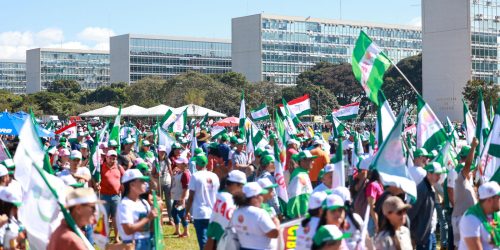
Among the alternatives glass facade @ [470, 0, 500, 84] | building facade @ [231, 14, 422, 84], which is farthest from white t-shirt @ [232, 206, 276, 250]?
building facade @ [231, 14, 422, 84]

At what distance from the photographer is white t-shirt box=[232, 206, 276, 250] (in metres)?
7.27

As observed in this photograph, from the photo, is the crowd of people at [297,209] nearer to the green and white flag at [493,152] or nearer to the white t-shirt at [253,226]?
the white t-shirt at [253,226]

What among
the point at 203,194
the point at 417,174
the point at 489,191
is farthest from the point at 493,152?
the point at 489,191

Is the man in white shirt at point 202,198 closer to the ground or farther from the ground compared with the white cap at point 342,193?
closer to the ground

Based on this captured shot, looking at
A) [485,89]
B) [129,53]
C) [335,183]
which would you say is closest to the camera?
[335,183]

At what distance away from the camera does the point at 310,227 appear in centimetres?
692

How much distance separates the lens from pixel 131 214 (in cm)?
789

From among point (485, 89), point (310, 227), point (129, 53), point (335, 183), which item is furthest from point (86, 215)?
point (129, 53)

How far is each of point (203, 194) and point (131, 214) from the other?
8.52ft

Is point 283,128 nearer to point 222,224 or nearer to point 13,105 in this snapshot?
point 222,224

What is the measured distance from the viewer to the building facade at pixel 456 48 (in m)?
98.2

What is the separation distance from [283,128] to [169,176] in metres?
3.20

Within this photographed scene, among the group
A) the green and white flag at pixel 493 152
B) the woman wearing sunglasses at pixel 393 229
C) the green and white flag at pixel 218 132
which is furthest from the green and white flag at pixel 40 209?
the green and white flag at pixel 218 132

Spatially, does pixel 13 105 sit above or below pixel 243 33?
below
